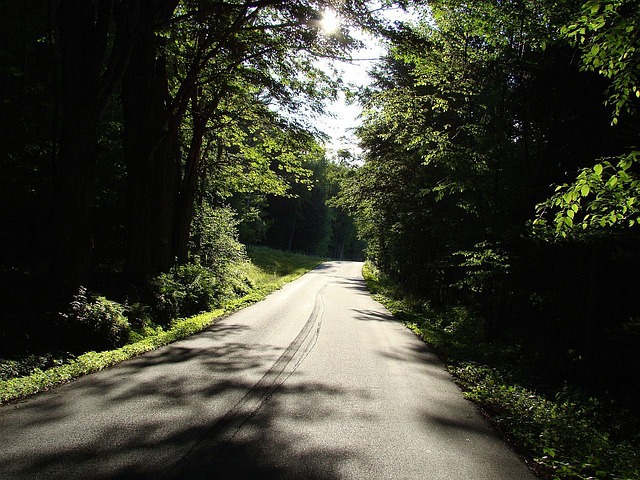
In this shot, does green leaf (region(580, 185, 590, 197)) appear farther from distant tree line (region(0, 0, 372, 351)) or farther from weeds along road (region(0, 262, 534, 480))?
distant tree line (region(0, 0, 372, 351))

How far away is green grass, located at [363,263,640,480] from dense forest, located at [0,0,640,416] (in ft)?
1.91

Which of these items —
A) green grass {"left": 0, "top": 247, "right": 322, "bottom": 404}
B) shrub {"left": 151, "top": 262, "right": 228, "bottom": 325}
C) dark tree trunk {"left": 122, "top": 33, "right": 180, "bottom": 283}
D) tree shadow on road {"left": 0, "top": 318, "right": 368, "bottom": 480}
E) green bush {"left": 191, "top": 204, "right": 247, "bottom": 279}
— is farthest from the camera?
green bush {"left": 191, "top": 204, "right": 247, "bottom": 279}

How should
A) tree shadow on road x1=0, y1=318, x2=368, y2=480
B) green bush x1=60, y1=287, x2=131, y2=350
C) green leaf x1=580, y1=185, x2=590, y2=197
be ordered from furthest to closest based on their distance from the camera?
green bush x1=60, y1=287, x2=131, y2=350, green leaf x1=580, y1=185, x2=590, y2=197, tree shadow on road x1=0, y1=318, x2=368, y2=480

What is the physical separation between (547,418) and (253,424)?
384 cm

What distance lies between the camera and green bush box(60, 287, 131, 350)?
7.44m

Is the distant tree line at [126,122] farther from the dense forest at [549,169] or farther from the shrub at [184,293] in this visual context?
the dense forest at [549,169]

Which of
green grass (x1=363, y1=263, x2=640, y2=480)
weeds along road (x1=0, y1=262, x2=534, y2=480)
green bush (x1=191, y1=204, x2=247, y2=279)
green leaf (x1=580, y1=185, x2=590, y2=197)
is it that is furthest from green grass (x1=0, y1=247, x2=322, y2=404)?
green bush (x1=191, y1=204, x2=247, y2=279)

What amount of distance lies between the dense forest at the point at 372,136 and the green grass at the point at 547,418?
1.91 ft

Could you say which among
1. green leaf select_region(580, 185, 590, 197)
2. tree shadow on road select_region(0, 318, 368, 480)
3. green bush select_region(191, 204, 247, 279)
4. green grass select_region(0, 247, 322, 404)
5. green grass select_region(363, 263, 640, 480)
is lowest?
green grass select_region(0, 247, 322, 404)

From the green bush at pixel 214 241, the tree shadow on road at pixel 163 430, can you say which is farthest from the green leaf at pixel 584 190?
the green bush at pixel 214 241

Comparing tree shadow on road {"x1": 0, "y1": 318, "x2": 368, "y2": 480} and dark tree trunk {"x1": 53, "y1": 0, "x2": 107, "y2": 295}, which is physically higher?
dark tree trunk {"x1": 53, "y1": 0, "x2": 107, "y2": 295}

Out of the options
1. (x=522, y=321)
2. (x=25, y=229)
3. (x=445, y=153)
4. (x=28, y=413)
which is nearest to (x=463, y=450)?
(x=28, y=413)

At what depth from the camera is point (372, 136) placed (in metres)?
18.7

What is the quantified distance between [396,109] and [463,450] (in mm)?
9942
